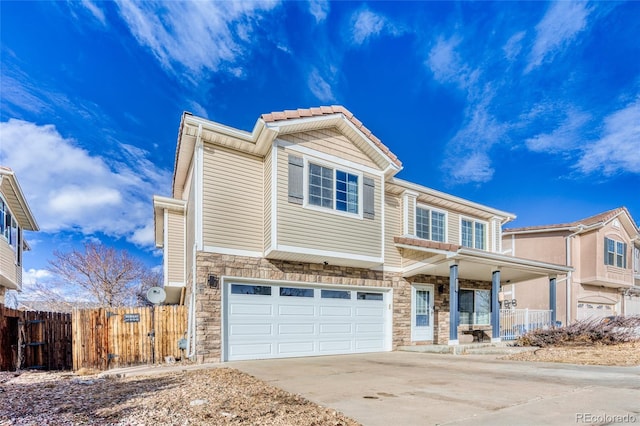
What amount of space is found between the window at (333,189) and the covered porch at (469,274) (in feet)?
8.83

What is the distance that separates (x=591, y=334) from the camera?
36.8ft

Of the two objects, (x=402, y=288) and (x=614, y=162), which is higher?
(x=614, y=162)

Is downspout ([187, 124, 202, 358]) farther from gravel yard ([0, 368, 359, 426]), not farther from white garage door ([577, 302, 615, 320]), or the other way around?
white garage door ([577, 302, 615, 320])

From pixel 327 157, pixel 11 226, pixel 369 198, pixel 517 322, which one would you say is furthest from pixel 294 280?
pixel 11 226

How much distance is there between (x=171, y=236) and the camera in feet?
40.1

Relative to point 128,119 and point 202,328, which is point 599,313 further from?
point 128,119

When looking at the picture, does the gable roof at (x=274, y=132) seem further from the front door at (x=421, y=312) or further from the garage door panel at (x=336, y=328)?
the garage door panel at (x=336, y=328)

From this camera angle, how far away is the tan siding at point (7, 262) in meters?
12.6

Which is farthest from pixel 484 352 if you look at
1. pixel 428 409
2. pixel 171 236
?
pixel 171 236

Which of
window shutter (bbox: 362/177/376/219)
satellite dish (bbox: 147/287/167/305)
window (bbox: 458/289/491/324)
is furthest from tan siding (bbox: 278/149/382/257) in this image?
window (bbox: 458/289/491/324)

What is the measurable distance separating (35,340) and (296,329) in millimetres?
7294

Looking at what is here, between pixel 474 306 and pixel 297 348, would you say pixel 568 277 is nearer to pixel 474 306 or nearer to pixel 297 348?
pixel 474 306

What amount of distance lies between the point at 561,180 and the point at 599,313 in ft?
35.1

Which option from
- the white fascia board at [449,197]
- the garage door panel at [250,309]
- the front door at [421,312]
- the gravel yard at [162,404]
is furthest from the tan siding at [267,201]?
the front door at [421,312]
